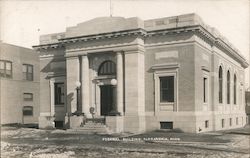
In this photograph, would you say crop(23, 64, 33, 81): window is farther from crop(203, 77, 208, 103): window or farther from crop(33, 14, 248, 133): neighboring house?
crop(203, 77, 208, 103): window

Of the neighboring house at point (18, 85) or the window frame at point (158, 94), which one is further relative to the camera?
the neighboring house at point (18, 85)

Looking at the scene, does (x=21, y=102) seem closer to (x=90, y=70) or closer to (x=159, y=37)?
(x=90, y=70)

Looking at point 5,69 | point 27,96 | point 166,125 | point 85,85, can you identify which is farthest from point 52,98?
point 27,96

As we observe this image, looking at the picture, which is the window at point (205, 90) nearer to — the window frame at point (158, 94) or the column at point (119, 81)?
the window frame at point (158, 94)

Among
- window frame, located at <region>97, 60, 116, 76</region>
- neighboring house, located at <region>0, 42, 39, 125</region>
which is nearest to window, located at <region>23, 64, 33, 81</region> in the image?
neighboring house, located at <region>0, 42, 39, 125</region>

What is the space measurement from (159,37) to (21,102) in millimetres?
21574

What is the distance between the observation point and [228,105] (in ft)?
98.2

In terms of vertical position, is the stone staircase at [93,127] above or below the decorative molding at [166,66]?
below

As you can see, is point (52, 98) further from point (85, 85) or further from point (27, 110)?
point (27, 110)

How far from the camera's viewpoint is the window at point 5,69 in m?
36.2

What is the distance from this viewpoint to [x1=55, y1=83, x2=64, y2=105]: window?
90.1 feet

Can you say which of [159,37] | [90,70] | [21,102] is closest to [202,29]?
[159,37]

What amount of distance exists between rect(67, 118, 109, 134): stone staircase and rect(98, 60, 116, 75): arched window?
3.64 meters

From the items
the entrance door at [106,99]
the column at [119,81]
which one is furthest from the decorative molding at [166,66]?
the entrance door at [106,99]
